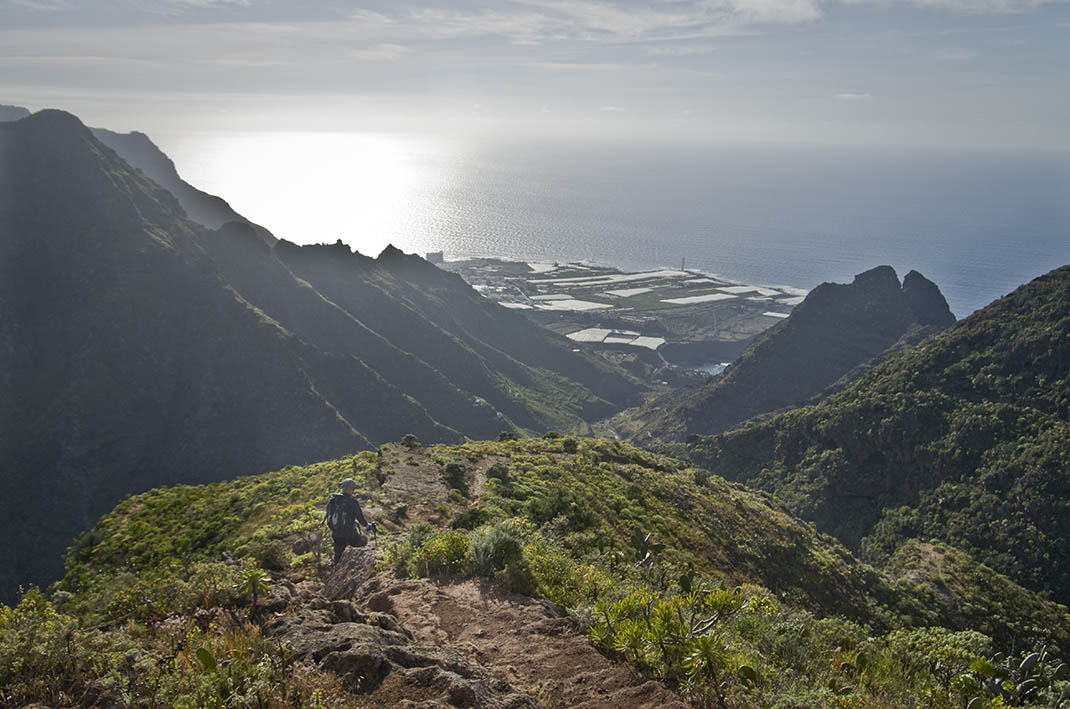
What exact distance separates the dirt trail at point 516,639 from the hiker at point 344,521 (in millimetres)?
2291

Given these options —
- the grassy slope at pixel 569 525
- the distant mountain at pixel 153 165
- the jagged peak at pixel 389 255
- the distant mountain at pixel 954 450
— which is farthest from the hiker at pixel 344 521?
the distant mountain at pixel 153 165

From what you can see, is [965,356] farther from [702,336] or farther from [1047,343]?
[702,336]

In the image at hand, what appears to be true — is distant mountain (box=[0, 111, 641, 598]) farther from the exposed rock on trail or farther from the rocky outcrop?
the rocky outcrop

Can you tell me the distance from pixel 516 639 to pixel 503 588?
160 cm

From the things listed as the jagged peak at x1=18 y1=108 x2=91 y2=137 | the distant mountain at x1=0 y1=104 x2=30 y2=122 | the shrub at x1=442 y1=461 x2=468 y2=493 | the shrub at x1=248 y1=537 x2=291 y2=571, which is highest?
the distant mountain at x1=0 y1=104 x2=30 y2=122

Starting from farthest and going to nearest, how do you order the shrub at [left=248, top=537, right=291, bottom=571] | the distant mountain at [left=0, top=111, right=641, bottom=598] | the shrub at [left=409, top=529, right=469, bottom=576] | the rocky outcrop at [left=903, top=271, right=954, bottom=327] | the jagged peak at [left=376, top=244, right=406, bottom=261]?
the jagged peak at [left=376, top=244, right=406, bottom=261]
the rocky outcrop at [left=903, top=271, right=954, bottom=327]
the distant mountain at [left=0, top=111, right=641, bottom=598]
the shrub at [left=248, top=537, right=291, bottom=571]
the shrub at [left=409, top=529, right=469, bottom=576]

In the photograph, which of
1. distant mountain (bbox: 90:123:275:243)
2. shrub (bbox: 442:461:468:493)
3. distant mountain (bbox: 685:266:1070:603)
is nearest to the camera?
shrub (bbox: 442:461:468:493)

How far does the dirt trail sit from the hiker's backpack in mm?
2350

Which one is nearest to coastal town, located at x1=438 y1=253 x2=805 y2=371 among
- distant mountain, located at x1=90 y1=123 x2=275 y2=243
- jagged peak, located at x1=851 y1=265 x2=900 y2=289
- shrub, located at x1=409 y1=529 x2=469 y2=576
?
jagged peak, located at x1=851 y1=265 x2=900 y2=289

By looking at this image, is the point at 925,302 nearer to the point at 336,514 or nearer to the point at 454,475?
the point at 454,475

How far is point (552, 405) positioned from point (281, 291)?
37.5 meters

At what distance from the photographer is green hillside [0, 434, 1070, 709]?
7535mm

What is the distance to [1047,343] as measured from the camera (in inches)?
1847

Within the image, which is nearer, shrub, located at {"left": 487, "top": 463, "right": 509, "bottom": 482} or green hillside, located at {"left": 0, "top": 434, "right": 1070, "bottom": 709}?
green hillside, located at {"left": 0, "top": 434, "right": 1070, "bottom": 709}
